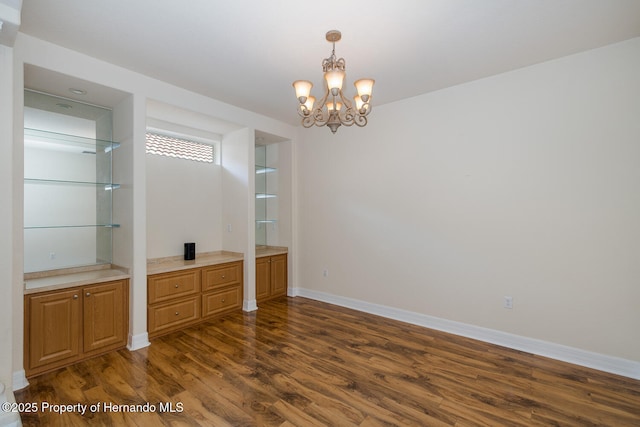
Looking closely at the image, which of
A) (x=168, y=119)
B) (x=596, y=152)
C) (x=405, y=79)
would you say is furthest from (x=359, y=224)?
(x=168, y=119)

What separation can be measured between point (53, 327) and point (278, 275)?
2786 millimetres

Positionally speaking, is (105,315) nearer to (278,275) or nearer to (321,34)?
(278,275)

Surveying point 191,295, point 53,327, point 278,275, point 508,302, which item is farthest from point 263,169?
point 508,302

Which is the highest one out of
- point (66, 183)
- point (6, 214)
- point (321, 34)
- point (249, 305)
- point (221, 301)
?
point (321, 34)

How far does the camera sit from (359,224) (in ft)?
13.7

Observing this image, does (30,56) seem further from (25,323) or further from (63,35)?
(25,323)

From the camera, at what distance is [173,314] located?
3.43 m

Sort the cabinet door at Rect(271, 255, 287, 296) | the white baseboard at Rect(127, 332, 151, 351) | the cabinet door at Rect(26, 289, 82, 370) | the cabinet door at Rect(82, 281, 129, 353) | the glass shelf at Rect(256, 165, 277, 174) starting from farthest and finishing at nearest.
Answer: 1. the glass shelf at Rect(256, 165, 277, 174)
2. the cabinet door at Rect(271, 255, 287, 296)
3. the white baseboard at Rect(127, 332, 151, 351)
4. the cabinet door at Rect(82, 281, 129, 353)
5. the cabinet door at Rect(26, 289, 82, 370)

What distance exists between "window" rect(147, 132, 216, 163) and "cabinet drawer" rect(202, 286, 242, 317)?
196cm

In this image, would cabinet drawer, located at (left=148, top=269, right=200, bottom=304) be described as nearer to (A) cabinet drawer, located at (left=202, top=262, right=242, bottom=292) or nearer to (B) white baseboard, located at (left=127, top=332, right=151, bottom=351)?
(A) cabinet drawer, located at (left=202, top=262, right=242, bottom=292)

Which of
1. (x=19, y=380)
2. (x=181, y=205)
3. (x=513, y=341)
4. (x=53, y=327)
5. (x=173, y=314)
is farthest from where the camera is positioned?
(x=181, y=205)

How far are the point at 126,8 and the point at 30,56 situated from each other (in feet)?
3.52

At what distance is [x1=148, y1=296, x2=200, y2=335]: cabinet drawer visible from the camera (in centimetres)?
325

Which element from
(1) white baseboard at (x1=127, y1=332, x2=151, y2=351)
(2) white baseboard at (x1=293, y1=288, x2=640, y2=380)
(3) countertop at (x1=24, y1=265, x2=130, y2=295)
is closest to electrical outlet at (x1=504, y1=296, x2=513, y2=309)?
(2) white baseboard at (x1=293, y1=288, x2=640, y2=380)
